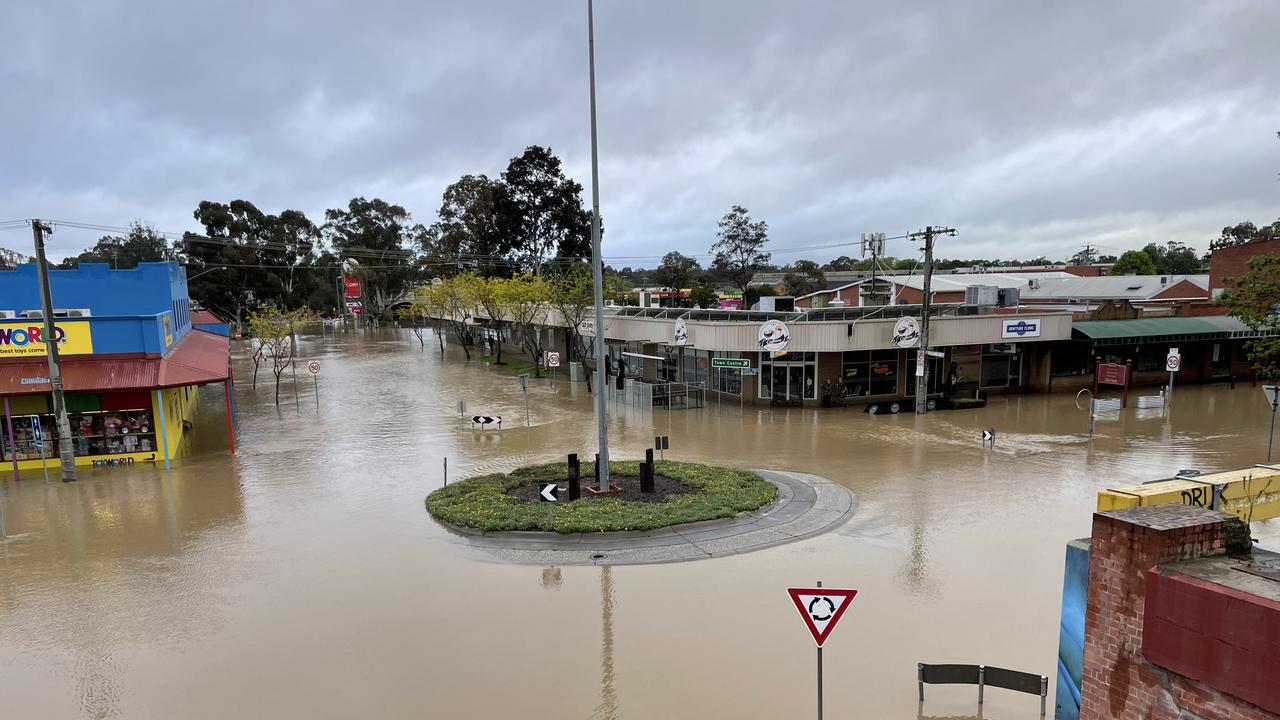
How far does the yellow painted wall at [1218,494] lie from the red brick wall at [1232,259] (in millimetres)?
38253

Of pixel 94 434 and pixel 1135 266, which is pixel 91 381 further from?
pixel 1135 266

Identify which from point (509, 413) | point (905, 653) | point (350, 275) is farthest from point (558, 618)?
point (350, 275)

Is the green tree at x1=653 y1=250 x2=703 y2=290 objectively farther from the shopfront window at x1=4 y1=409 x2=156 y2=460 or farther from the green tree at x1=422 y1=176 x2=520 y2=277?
the shopfront window at x1=4 y1=409 x2=156 y2=460

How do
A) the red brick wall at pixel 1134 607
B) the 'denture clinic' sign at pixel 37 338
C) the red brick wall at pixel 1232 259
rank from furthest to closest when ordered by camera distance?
the red brick wall at pixel 1232 259, the 'denture clinic' sign at pixel 37 338, the red brick wall at pixel 1134 607

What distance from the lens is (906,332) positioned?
96.5ft

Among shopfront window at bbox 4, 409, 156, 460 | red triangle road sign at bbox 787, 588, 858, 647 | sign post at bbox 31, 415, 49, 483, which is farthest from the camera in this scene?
shopfront window at bbox 4, 409, 156, 460

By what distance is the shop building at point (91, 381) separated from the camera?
20984 mm

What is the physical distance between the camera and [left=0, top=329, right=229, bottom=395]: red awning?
2066 centimetres

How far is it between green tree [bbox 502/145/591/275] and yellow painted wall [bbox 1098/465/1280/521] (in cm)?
Answer: 5421

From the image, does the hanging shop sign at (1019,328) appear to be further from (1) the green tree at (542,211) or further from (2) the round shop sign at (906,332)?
(1) the green tree at (542,211)

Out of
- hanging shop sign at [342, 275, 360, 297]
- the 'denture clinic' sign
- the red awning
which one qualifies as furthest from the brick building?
hanging shop sign at [342, 275, 360, 297]

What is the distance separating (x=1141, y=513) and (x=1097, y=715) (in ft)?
5.54

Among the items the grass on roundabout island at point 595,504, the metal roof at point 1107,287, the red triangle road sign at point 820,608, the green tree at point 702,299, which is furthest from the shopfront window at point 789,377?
the metal roof at point 1107,287

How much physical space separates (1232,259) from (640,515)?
43988 mm
